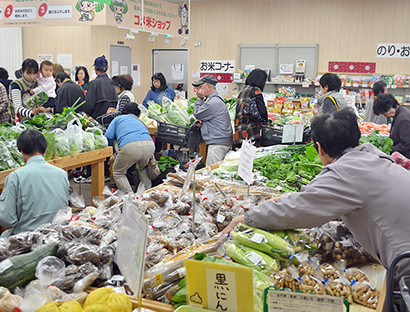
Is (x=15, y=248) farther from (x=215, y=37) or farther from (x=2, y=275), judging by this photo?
(x=215, y=37)

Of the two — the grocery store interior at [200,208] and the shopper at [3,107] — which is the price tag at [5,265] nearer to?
the grocery store interior at [200,208]

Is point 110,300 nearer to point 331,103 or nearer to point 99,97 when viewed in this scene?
point 331,103

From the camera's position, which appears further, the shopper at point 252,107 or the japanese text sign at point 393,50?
the japanese text sign at point 393,50

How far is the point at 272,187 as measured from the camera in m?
3.90

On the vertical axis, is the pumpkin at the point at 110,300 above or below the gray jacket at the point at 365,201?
below

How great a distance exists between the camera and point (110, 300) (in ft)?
5.91

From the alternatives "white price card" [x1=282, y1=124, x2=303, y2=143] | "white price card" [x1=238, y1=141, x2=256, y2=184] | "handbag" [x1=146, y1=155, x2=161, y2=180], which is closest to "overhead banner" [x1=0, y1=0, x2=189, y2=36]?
"handbag" [x1=146, y1=155, x2=161, y2=180]

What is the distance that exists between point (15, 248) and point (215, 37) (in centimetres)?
1091

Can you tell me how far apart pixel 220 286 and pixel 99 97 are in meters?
5.77

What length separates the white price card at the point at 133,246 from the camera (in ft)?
5.54

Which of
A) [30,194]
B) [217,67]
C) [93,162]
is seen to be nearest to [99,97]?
[93,162]

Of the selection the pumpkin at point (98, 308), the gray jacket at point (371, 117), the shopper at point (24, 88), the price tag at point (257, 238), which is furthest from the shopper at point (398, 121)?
the pumpkin at point (98, 308)

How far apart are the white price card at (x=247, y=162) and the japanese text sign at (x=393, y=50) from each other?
8794 millimetres

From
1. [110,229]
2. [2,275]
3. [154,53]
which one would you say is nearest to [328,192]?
[110,229]
